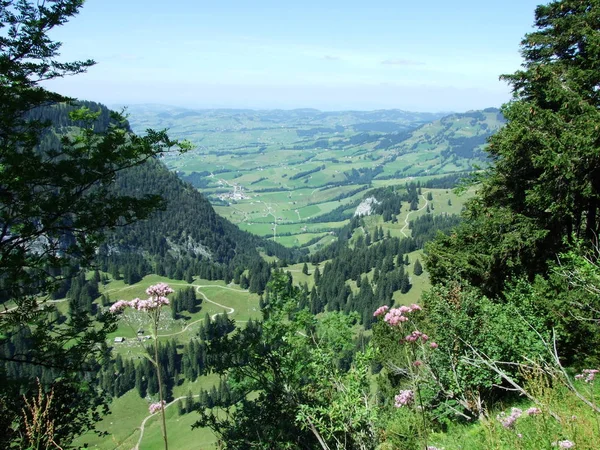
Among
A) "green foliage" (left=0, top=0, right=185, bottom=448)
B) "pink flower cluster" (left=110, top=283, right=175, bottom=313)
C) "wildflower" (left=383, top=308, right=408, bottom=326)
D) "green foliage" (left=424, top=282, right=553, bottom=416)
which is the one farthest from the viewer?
"green foliage" (left=424, top=282, right=553, bottom=416)

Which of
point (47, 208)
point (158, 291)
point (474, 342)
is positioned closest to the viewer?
point (158, 291)

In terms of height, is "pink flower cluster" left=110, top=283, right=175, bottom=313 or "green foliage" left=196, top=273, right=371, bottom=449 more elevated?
"pink flower cluster" left=110, top=283, right=175, bottom=313

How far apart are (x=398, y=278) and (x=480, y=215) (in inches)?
5450

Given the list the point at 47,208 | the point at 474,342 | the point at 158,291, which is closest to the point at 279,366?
the point at 158,291

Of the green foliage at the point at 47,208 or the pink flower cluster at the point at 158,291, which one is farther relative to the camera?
the green foliage at the point at 47,208

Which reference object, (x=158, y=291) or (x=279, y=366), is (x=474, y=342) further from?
(x=158, y=291)

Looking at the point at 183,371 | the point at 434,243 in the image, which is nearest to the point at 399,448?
the point at 434,243

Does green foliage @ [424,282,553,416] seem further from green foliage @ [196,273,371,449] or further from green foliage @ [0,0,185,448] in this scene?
green foliage @ [0,0,185,448]

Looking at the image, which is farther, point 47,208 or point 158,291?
point 47,208

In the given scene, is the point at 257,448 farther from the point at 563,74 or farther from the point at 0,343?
the point at 563,74

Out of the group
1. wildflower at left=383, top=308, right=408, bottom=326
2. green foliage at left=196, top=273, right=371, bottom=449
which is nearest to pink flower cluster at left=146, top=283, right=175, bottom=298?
green foliage at left=196, top=273, right=371, bottom=449

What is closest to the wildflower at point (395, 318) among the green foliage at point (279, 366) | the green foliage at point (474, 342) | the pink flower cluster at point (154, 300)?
the green foliage at point (279, 366)

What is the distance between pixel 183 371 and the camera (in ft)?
454

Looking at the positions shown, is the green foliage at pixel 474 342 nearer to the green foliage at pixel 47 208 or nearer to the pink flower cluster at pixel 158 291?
the pink flower cluster at pixel 158 291
